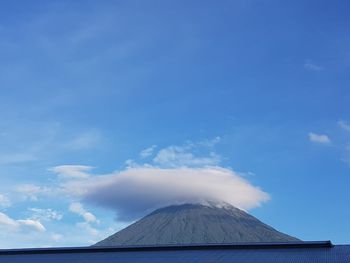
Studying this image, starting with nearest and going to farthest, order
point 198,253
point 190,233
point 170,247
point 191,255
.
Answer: point 191,255 < point 198,253 < point 170,247 < point 190,233

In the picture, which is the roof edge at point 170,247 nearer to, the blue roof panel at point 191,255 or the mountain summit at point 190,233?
A: the blue roof panel at point 191,255

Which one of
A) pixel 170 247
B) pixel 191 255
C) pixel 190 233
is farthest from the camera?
pixel 190 233

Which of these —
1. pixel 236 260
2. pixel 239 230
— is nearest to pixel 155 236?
pixel 239 230

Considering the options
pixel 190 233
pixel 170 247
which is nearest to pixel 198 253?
pixel 170 247

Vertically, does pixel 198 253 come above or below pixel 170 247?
below

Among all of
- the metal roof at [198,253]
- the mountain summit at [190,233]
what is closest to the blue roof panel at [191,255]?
the metal roof at [198,253]

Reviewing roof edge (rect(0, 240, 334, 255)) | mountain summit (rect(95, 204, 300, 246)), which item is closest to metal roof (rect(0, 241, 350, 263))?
roof edge (rect(0, 240, 334, 255))

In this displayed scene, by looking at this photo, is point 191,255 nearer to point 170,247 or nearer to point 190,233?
point 170,247

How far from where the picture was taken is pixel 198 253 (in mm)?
43125

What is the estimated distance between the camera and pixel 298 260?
37625mm

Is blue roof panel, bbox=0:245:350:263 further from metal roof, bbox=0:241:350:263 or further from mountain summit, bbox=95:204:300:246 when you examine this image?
mountain summit, bbox=95:204:300:246

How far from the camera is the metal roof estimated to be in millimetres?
38906

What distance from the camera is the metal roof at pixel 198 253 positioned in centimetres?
3891

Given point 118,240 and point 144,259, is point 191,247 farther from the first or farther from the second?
point 118,240
